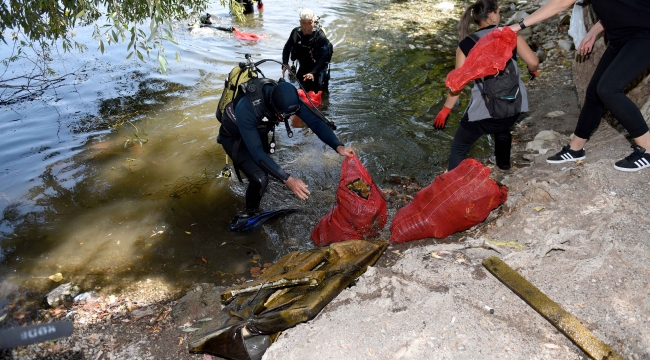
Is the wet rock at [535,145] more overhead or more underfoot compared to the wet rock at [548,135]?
more underfoot

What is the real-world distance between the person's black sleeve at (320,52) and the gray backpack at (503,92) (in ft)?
12.2

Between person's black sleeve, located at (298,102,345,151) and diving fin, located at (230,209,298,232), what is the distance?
117 cm

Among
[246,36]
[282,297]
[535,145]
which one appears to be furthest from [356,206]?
[246,36]

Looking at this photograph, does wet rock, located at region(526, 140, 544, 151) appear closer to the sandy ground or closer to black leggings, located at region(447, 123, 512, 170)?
black leggings, located at region(447, 123, 512, 170)

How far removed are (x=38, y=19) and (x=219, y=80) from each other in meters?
3.90

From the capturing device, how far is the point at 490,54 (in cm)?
317

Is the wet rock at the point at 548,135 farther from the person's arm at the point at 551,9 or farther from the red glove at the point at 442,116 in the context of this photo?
the person's arm at the point at 551,9

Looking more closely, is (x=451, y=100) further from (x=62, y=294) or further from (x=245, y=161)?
(x=62, y=294)

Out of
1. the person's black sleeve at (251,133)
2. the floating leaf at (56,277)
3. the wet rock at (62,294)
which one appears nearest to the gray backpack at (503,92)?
the person's black sleeve at (251,133)

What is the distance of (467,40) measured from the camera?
3.34m

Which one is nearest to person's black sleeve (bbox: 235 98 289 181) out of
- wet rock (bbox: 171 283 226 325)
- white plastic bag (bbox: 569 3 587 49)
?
wet rock (bbox: 171 283 226 325)

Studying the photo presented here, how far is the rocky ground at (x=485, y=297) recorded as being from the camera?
2.35 m


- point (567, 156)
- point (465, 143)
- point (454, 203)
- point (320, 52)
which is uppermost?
point (320, 52)

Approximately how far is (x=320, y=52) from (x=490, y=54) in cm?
398
